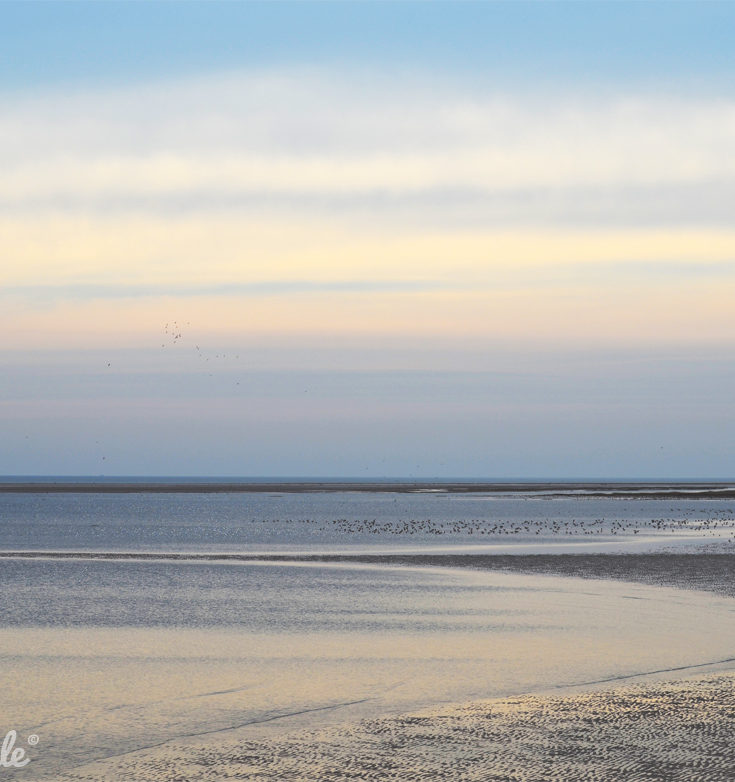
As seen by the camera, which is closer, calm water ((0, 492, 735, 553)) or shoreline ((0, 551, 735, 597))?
shoreline ((0, 551, 735, 597))

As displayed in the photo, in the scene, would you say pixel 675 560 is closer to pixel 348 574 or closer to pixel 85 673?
pixel 348 574

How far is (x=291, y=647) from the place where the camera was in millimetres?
22125

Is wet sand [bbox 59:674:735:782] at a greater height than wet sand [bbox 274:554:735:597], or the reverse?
wet sand [bbox 59:674:735:782]

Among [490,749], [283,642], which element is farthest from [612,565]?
[490,749]

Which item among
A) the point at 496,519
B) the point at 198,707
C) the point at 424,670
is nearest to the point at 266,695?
the point at 198,707

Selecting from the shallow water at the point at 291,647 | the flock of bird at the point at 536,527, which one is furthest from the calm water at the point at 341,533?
the shallow water at the point at 291,647

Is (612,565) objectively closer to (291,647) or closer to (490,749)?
(291,647)

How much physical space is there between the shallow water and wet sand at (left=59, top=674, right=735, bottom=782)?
0.93 m

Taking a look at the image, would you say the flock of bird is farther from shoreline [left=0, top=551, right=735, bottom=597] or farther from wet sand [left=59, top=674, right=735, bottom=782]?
wet sand [left=59, top=674, right=735, bottom=782]

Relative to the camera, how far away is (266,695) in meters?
17.3

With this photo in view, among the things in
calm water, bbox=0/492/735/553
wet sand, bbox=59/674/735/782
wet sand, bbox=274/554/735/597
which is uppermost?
wet sand, bbox=59/674/735/782

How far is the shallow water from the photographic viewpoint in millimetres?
16062

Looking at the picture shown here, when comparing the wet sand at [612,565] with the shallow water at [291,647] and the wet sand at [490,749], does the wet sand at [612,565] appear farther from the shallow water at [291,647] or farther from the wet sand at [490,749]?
the wet sand at [490,749]

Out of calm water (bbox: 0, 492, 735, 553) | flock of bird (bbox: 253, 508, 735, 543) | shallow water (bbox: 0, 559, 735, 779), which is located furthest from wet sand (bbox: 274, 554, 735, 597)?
flock of bird (bbox: 253, 508, 735, 543)
